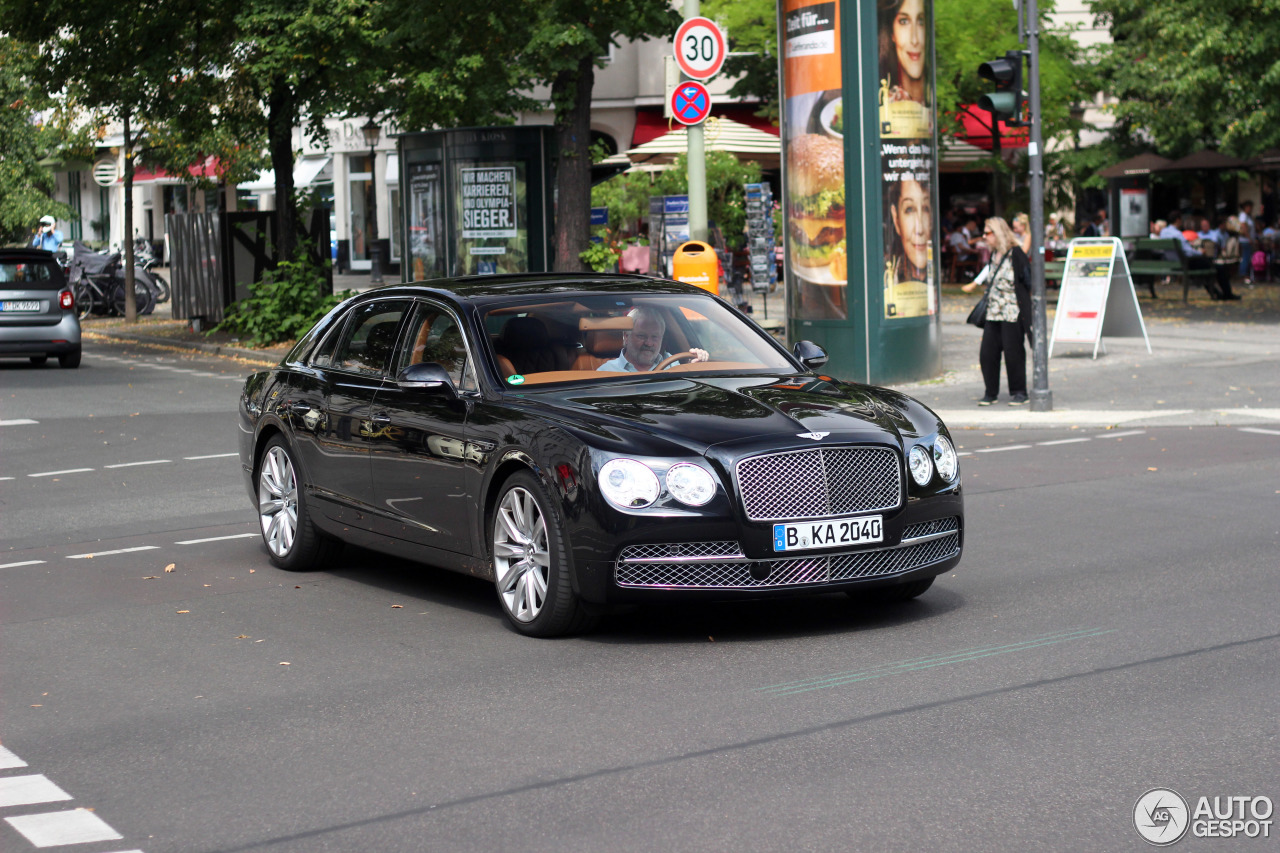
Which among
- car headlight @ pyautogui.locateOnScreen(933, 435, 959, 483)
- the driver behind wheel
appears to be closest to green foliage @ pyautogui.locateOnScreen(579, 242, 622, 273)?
the driver behind wheel

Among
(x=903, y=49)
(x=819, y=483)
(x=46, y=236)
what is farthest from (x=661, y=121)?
(x=819, y=483)

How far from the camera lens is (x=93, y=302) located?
36.7 metres

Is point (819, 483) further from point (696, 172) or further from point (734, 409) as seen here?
point (696, 172)

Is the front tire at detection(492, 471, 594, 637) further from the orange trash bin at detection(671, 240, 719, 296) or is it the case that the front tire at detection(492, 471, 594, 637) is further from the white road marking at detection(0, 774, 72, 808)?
the orange trash bin at detection(671, 240, 719, 296)

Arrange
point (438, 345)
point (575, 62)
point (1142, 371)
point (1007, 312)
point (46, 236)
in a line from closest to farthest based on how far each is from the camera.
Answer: point (438, 345), point (1007, 312), point (1142, 371), point (575, 62), point (46, 236)

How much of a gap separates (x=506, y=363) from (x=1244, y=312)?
23.1 metres

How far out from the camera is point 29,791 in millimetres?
5176

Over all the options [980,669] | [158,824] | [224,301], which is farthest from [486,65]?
[158,824]

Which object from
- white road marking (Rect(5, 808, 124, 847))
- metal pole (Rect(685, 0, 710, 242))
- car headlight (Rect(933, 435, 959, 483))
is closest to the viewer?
white road marking (Rect(5, 808, 124, 847))

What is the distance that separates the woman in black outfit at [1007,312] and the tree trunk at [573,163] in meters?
6.89

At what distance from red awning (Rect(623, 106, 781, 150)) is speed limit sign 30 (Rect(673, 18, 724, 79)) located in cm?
2832

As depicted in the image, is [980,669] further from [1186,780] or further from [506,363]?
[506,363]

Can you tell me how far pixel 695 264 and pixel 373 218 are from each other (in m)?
36.6

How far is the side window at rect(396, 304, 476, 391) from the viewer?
7973mm
